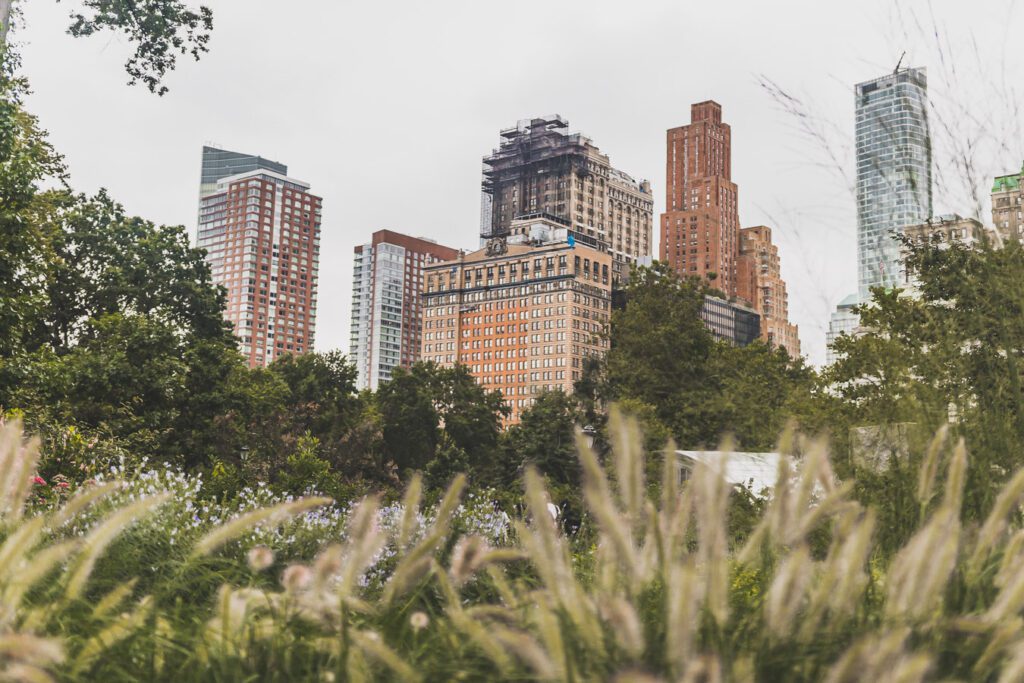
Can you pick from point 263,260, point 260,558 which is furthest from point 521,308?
point 260,558

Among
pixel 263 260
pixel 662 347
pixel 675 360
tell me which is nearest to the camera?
pixel 662 347

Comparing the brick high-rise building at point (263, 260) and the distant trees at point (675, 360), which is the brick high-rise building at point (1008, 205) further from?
the brick high-rise building at point (263, 260)

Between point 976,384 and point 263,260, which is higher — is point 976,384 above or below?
below

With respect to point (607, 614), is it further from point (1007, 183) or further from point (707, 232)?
point (707, 232)

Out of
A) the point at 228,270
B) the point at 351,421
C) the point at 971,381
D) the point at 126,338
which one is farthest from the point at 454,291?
the point at 971,381

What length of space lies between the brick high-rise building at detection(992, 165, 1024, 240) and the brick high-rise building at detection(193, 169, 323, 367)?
7492 inches

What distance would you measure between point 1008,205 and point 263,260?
7809 inches

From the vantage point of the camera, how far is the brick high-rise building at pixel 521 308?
138 meters

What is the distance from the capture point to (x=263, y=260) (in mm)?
194125

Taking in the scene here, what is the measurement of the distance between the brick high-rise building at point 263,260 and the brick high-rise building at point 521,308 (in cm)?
5273

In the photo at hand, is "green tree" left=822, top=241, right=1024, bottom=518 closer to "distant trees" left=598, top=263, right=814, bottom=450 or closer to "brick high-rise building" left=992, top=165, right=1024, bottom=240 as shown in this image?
"brick high-rise building" left=992, top=165, right=1024, bottom=240

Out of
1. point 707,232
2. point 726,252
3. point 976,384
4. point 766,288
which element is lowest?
point 976,384

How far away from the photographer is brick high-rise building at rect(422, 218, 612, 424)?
452ft

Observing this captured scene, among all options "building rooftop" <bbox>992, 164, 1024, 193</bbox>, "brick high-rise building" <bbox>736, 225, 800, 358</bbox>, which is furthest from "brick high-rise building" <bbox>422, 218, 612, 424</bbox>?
"building rooftop" <bbox>992, 164, 1024, 193</bbox>
